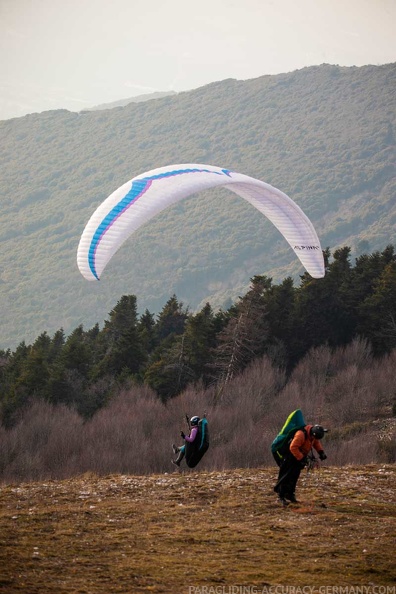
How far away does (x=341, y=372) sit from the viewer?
47.1 metres

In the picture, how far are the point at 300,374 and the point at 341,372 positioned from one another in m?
2.09

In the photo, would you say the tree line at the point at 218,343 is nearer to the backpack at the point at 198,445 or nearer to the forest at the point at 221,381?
the forest at the point at 221,381

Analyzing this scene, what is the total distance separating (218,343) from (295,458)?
31128mm

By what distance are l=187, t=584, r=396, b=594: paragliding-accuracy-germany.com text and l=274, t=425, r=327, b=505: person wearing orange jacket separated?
3.47 metres

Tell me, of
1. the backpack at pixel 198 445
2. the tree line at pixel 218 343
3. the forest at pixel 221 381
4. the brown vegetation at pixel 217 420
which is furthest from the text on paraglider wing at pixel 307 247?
the tree line at pixel 218 343

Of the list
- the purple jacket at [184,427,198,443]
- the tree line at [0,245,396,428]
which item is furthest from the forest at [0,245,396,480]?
the purple jacket at [184,427,198,443]

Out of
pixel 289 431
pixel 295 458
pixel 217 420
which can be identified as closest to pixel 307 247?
pixel 289 431

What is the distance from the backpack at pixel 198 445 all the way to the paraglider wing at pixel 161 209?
17.6 feet

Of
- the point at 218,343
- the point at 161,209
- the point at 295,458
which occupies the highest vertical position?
the point at 161,209

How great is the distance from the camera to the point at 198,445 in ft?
52.1

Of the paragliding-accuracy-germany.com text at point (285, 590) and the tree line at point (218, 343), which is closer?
the paragliding-accuracy-germany.com text at point (285, 590)

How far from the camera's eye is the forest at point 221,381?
130 ft

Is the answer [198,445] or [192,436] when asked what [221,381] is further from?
[192,436]

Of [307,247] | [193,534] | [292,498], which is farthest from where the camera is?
[307,247]
